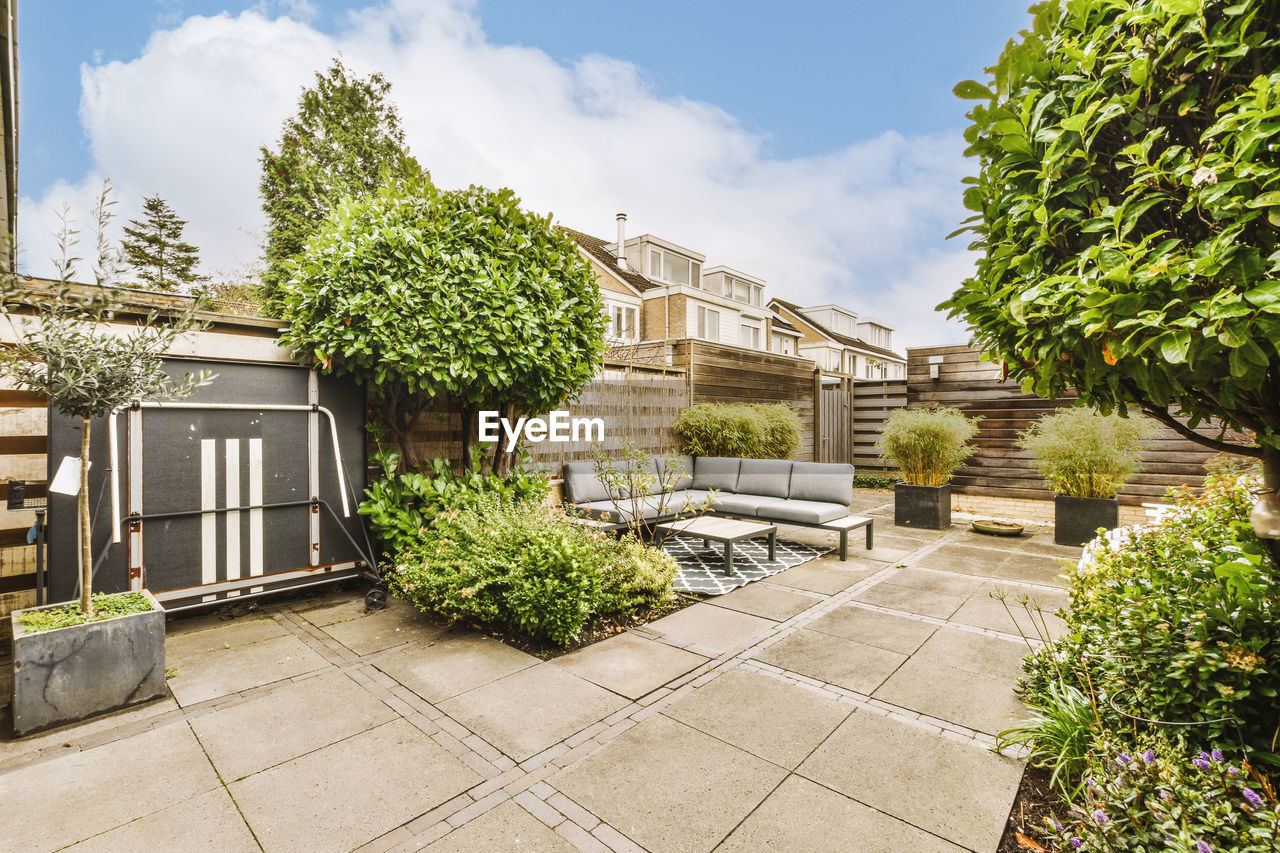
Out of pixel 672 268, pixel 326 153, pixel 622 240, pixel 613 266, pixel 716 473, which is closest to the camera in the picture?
pixel 716 473

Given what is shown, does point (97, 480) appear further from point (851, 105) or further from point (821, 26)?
point (851, 105)

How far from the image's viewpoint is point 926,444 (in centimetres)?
799

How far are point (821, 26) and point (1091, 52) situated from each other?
892cm

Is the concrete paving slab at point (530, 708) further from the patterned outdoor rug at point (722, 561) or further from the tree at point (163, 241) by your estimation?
the tree at point (163, 241)

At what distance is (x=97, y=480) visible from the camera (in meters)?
3.83

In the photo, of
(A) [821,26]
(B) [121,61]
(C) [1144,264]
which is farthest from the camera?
(B) [121,61]

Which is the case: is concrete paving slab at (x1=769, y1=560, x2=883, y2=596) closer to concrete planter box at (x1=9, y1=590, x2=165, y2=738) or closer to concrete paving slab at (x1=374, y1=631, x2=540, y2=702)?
concrete paving slab at (x1=374, y1=631, x2=540, y2=702)

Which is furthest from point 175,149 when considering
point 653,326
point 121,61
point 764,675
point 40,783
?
point 764,675

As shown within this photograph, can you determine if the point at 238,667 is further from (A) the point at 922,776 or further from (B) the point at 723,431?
(B) the point at 723,431

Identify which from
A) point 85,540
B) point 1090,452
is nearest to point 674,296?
point 1090,452

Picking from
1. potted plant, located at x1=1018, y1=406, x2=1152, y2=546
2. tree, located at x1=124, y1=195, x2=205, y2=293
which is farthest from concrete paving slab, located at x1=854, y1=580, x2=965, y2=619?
tree, located at x1=124, y1=195, x2=205, y2=293

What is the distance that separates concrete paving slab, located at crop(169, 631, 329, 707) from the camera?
326cm

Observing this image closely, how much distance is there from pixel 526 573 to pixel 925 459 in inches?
257

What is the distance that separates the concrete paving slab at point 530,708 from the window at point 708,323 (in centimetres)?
1951
